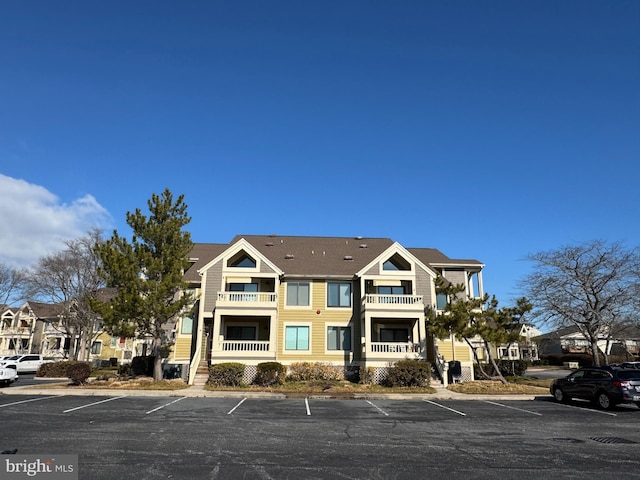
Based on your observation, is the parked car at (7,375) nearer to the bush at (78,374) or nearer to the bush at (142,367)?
the bush at (78,374)

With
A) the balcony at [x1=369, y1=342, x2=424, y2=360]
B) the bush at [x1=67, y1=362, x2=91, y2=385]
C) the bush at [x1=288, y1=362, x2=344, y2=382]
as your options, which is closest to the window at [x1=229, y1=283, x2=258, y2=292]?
the bush at [x1=288, y1=362, x2=344, y2=382]

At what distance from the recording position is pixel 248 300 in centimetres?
2822

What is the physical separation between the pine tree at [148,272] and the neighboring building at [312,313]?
139 inches

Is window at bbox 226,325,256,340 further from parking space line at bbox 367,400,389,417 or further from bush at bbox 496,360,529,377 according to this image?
bush at bbox 496,360,529,377

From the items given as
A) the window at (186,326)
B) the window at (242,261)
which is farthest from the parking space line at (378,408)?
the window at (186,326)

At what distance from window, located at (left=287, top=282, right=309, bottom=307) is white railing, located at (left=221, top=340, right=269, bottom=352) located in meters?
3.59

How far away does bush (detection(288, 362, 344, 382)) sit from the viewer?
26.3 meters

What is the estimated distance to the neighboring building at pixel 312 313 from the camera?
27266 mm

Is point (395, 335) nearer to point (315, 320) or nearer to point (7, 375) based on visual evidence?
point (315, 320)

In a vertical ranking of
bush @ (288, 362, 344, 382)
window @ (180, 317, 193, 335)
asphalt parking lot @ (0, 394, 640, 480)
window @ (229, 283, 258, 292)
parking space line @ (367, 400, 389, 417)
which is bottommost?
parking space line @ (367, 400, 389, 417)

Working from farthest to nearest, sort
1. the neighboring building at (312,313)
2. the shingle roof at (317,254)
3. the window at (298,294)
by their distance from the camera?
the shingle roof at (317,254) → the window at (298,294) → the neighboring building at (312,313)

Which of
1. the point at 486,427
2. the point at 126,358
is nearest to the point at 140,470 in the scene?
the point at 486,427

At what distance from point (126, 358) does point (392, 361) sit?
36.7 meters

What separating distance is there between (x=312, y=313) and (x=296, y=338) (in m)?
1.99
